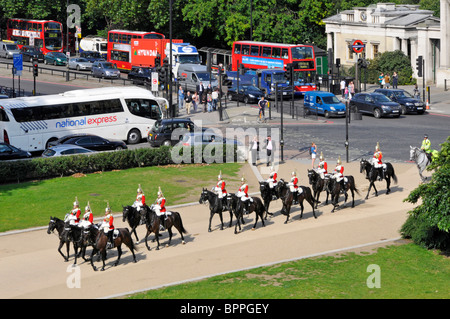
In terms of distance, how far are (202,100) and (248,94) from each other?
356 cm

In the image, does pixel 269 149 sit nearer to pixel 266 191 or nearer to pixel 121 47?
pixel 266 191

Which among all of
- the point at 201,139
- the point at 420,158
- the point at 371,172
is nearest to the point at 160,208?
the point at 371,172

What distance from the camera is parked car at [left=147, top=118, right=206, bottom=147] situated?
141 feet

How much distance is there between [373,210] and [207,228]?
255 inches

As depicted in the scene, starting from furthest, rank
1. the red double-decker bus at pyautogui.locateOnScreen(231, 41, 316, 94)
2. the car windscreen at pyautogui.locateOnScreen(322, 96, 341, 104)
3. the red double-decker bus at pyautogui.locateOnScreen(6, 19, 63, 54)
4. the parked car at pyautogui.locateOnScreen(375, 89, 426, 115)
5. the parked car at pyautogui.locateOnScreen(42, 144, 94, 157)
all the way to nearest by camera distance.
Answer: the red double-decker bus at pyautogui.locateOnScreen(6, 19, 63, 54), the red double-decker bus at pyautogui.locateOnScreen(231, 41, 316, 94), the parked car at pyautogui.locateOnScreen(375, 89, 426, 115), the car windscreen at pyautogui.locateOnScreen(322, 96, 341, 104), the parked car at pyautogui.locateOnScreen(42, 144, 94, 157)

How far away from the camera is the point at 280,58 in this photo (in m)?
64.6

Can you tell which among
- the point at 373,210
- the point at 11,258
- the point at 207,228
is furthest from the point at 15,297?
the point at 373,210

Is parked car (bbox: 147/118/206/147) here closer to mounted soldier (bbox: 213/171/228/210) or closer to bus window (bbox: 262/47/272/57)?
mounted soldier (bbox: 213/171/228/210)

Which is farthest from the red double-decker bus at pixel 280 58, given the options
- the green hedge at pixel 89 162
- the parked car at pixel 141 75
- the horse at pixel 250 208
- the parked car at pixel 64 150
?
the horse at pixel 250 208

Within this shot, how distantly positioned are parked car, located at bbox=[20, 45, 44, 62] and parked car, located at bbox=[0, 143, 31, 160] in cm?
3976

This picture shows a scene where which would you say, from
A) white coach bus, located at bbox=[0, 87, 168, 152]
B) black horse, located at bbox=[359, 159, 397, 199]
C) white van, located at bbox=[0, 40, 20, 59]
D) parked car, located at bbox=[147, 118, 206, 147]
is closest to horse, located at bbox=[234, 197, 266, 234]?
black horse, located at bbox=[359, 159, 397, 199]

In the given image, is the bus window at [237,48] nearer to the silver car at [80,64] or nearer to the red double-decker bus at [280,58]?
the red double-decker bus at [280,58]

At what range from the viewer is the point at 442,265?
23.9 metres
